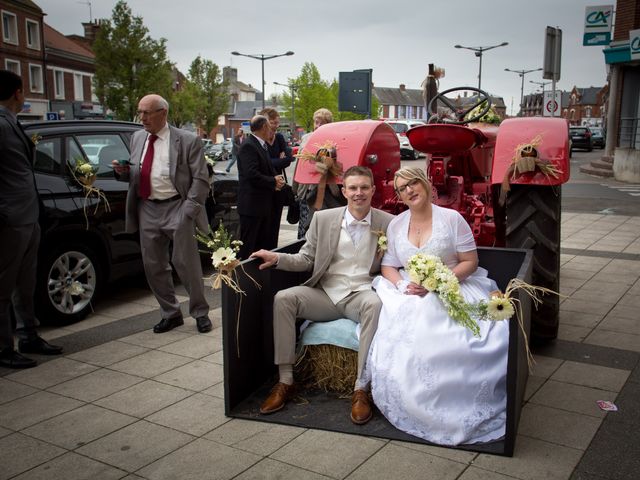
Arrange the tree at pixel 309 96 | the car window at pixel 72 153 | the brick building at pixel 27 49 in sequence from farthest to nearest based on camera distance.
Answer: the tree at pixel 309 96
the brick building at pixel 27 49
the car window at pixel 72 153

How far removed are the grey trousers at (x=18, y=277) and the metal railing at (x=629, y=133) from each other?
2077 cm

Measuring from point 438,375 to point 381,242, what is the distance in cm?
105

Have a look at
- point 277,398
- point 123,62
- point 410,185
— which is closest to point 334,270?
point 410,185

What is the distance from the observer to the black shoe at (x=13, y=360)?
4691 millimetres

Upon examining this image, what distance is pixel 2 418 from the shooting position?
3.86 metres

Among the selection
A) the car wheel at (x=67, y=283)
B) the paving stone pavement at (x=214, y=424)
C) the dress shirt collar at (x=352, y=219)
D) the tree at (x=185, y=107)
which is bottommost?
the paving stone pavement at (x=214, y=424)

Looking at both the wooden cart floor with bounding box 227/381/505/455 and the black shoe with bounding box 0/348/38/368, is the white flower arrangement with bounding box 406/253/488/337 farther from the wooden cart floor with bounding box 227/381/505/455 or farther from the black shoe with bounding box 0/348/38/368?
the black shoe with bounding box 0/348/38/368

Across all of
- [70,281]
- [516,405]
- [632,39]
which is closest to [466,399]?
A: [516,405]

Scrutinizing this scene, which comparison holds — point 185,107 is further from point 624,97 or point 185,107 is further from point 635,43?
point 635,43

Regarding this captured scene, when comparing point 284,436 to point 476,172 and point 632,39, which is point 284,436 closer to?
A: point 476,172

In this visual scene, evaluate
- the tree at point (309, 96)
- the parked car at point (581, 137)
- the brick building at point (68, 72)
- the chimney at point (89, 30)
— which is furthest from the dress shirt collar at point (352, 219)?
the tree at point (309, 96)

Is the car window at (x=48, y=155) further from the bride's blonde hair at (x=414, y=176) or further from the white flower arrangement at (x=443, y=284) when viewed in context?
the white flower arrangement at (x=443, y=284)

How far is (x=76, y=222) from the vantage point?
5762 mm

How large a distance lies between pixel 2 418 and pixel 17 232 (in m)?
1.42
